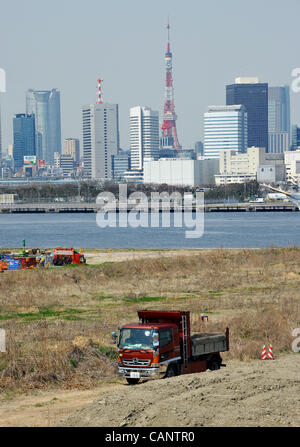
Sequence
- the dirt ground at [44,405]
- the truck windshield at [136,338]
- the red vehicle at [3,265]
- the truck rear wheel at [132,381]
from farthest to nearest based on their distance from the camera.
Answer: the red vehicle at [3,265]
the truck rear wheel at [132,381]
the truck windshield at [136,338]
the dirt ground at [44,405]

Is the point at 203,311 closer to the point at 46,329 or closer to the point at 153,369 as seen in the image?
the point at 46,329

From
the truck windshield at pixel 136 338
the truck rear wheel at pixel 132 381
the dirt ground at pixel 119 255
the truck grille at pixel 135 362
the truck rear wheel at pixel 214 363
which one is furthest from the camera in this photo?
the dirt ground at pixel 119 255

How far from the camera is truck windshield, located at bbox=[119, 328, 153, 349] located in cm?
2317

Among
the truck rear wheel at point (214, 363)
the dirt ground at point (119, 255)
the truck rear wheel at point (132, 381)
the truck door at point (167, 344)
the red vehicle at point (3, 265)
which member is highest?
the truck door at point (167, 344)

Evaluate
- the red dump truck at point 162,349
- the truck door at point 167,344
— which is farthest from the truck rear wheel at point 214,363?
the truck door at point 167,344

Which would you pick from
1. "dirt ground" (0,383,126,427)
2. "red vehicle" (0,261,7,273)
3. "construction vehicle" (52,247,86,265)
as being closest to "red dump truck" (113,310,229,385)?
"dirt ground" (0,383,126,427)

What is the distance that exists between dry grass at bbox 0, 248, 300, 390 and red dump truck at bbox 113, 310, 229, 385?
1.78m

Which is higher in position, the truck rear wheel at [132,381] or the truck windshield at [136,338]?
the truck windshield at [136,338]

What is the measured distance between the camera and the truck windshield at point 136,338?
76.0 ft

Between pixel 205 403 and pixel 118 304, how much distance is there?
21274mm

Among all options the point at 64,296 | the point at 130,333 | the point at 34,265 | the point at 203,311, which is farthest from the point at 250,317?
the point at 34,265

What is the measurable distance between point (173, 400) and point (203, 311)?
17.7 meters

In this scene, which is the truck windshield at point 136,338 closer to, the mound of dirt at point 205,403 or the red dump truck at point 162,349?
the red dump truck at point 162,349

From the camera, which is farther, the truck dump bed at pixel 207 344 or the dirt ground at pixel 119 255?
the dirt ground at pixel 119 255
